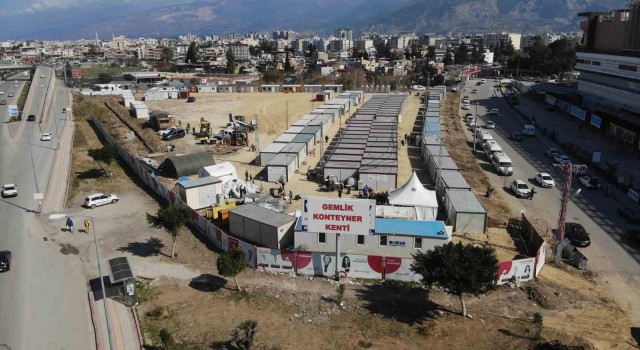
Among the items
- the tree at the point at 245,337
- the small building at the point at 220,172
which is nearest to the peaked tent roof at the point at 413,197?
the small building at the point at 220,172

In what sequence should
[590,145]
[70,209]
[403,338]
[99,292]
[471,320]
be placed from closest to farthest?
1. [403,338]
2. [471,320]
3. [99,292]
4. [70,209]
5. [590,145]

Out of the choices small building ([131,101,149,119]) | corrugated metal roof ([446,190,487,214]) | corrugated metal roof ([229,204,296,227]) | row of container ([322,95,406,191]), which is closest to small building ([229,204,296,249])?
corrugated metal roof ([229,204,296,227])

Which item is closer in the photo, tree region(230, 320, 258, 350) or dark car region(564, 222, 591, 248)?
tree region(230, 320, 258, 350)

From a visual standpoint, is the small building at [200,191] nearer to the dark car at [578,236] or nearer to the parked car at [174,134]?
the dark car at [578,236]

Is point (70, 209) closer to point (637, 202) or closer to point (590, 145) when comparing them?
point (637, 202)

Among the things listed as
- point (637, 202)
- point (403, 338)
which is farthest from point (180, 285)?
point (637, 202)

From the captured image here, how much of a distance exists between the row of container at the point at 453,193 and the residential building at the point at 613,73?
23.1 metres

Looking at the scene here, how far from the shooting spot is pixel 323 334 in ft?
62.0

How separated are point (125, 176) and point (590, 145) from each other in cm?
4926

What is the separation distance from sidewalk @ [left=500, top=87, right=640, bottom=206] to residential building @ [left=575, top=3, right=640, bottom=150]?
133cm

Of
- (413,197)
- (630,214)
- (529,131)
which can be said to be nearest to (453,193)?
(413,197)

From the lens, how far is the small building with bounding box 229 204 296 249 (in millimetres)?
25969

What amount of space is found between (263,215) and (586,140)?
45.5 meters

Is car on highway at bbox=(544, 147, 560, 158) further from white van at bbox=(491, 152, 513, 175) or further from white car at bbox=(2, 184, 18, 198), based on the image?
white car at bbox=(2, 184, 18, 198)
